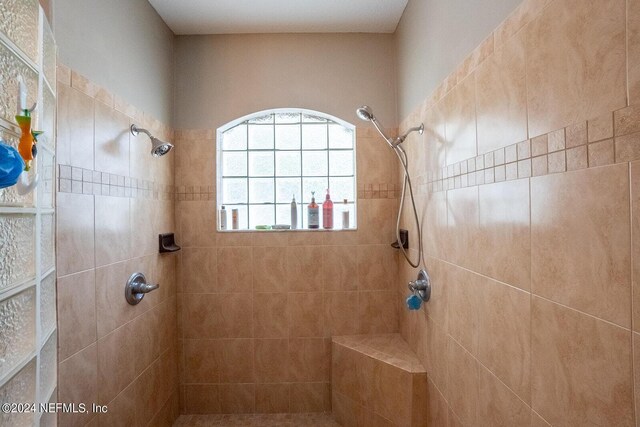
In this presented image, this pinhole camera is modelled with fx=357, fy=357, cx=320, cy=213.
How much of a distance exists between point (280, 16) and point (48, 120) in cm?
164

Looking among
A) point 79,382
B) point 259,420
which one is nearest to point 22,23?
point 79,382

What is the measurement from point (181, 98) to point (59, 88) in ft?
3.76

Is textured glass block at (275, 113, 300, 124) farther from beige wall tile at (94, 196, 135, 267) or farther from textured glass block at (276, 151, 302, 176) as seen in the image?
beige wall tile at (94, 196, 135, 267)

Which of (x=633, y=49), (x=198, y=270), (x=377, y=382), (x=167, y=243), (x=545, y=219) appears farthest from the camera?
(x=198, y=270)

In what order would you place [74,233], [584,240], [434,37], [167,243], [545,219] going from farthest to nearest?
1. [167,243]
2. [434,37]
3. [74,233]
4. [545,219]
5. [584,240]

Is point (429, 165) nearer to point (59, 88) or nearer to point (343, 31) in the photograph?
point (343, 31)

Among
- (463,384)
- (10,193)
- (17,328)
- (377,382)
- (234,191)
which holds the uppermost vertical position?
(234,191)

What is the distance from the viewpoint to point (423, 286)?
1818 millimetres

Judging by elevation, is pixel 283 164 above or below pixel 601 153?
above

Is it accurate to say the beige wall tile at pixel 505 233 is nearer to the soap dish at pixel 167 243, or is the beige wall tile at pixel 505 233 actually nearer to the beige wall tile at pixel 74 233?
the beige wall tile at pixel 74 233

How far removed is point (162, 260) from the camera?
2.18 m

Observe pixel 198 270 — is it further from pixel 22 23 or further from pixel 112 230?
pixel 22 23

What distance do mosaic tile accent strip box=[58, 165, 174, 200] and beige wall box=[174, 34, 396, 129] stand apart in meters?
0.58

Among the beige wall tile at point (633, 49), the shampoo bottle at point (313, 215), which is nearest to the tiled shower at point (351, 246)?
the beige wall tile at point (633, 49)
